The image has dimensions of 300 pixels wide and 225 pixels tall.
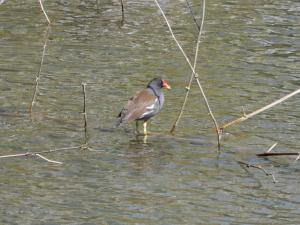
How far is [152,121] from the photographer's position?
1179 centimetres

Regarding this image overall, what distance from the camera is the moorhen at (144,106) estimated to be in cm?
1102

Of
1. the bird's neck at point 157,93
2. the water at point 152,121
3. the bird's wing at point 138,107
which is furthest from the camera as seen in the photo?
the bird's neck at point 157,93

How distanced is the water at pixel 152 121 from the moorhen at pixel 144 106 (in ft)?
0.76

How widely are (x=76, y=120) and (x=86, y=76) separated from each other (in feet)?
6.79

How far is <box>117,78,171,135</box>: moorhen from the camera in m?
11.0

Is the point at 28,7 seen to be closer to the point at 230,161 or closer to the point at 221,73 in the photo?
the point at 221,73

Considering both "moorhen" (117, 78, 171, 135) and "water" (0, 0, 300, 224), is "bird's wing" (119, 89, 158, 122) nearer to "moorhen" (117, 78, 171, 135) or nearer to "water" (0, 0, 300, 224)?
"moorhen" (117, 78, 171, 135)

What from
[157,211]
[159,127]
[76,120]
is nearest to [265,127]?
[159,127]

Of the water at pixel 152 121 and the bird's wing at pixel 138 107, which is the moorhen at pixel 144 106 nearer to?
the bird's wing at pixel 138 107

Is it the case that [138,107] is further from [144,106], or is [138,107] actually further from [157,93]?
[157,93]

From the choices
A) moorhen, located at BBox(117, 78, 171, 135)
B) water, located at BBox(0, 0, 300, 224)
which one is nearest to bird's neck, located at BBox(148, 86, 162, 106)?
moorhen, located at BBox(117, 78, 171, 135)

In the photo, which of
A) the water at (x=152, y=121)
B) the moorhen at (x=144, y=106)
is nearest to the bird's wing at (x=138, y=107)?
the moorhen at (x=144, y=106)

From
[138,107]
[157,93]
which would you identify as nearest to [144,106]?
[138,107]

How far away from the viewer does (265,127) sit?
11.3 m
